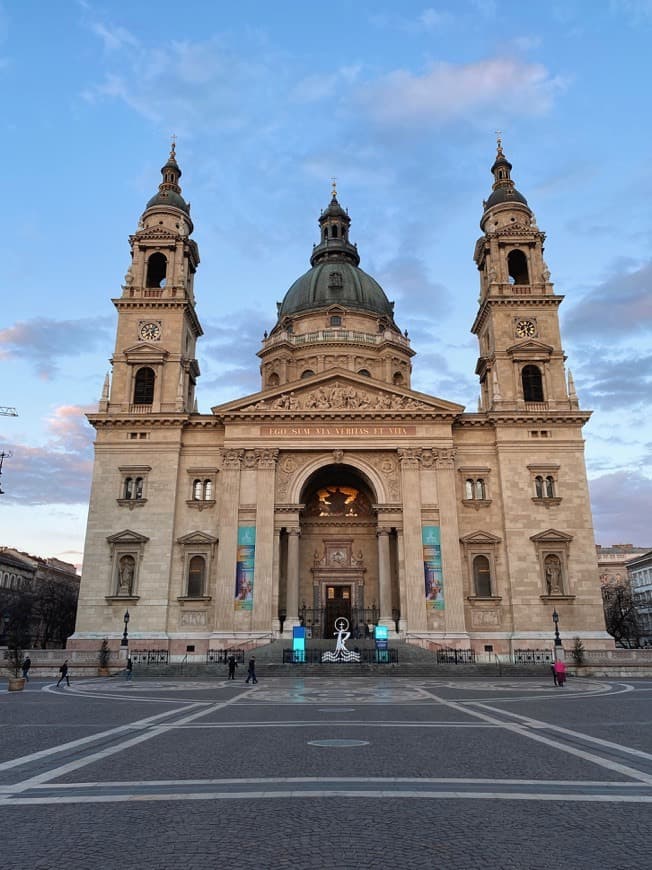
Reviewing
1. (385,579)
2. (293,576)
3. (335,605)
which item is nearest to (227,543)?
(293,576)

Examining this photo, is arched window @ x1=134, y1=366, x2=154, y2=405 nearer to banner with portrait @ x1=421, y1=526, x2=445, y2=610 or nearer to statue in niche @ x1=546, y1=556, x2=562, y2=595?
banner with portrait @ x1=421, y1=526, x2=445, y2=610

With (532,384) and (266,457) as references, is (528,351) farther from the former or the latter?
(266,457)

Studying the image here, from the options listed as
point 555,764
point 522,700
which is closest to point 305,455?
point 522,700

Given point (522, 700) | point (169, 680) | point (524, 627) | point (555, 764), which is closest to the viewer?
point (555, 764)

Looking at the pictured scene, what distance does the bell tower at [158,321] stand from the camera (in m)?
47.9

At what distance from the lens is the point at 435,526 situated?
43906 millimetres

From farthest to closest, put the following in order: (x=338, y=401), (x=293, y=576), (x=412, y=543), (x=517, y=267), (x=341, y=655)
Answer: (x=517, y=267) → (x=338, y=401) → (x=293, y=576) → (x=412, y=543) → (x=341, y=655)

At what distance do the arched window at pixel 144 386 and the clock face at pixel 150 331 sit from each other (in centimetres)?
240

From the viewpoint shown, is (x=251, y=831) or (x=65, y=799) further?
(x=65, y=799)

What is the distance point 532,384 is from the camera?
160 feet

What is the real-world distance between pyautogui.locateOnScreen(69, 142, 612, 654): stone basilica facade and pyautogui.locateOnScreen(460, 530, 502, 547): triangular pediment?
0.09 meters

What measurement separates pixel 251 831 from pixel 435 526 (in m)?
38.0

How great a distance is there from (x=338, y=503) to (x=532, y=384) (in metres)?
16.6

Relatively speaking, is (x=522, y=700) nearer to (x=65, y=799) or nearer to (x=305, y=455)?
(x=65, y=799)
